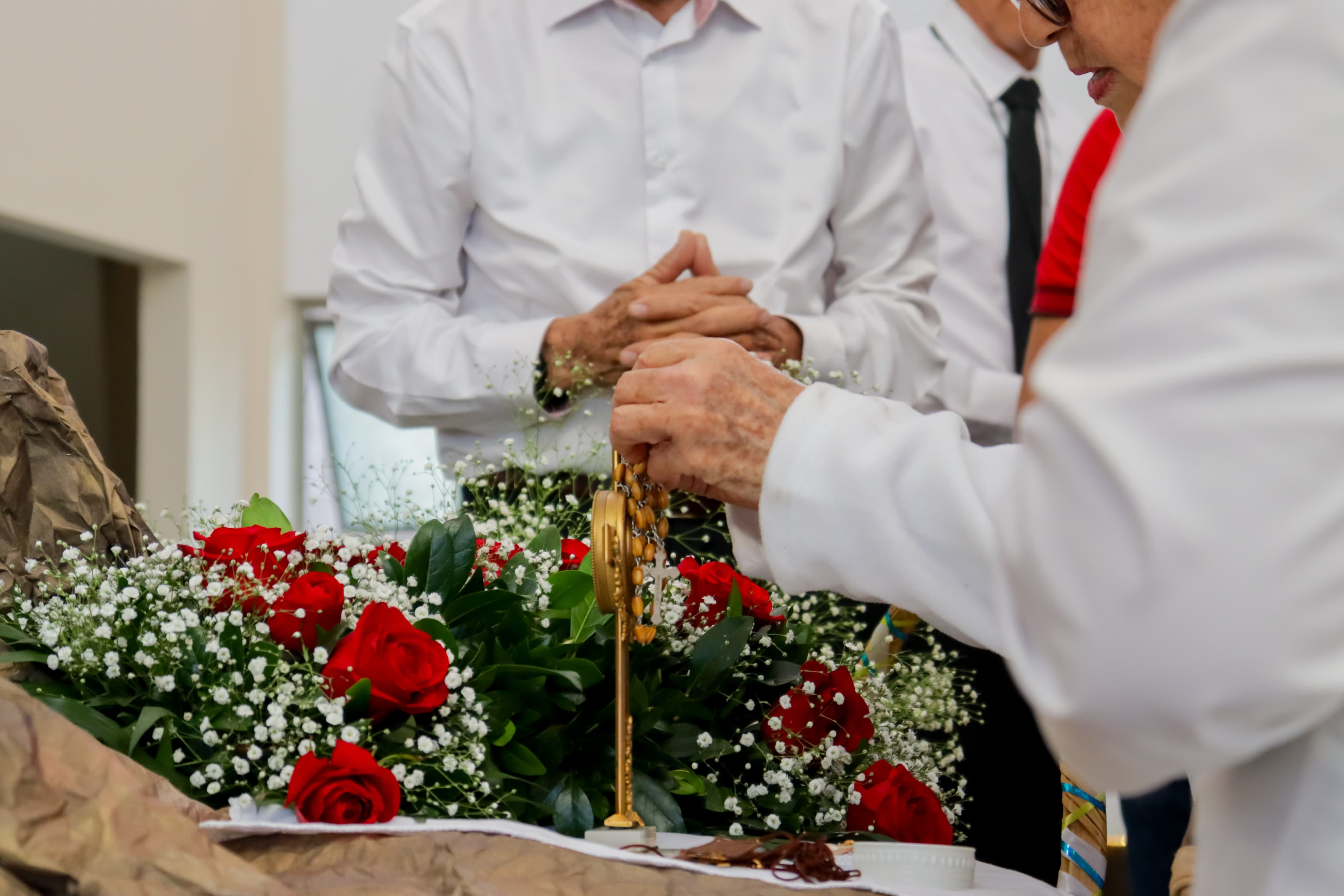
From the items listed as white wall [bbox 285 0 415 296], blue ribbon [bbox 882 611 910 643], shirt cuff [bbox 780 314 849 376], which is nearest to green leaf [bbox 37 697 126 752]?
blue ribbon [bbox 882 611 910 643]

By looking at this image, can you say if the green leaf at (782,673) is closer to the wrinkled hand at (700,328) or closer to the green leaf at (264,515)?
the green leaf at (264,515)

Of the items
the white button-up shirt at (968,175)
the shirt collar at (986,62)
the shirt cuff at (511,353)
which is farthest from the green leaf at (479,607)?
the shirt collar at (986,62)

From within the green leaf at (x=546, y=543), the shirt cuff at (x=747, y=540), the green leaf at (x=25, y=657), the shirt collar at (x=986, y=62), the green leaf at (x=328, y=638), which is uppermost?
the shirt collar at (x=986, y=62)

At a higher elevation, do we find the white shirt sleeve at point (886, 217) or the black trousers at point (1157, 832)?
the white shirt sleeve at point (886, 217)

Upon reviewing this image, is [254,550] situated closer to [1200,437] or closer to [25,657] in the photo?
[25,657]

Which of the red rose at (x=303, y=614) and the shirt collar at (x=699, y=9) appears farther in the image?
the shirt collar at (x=699, y=9)

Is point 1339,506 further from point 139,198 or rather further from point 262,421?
point 262,421

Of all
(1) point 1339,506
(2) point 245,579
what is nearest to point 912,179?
(2) point 245,579

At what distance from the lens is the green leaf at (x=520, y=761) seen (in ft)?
3.71

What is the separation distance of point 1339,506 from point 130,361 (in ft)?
22.3

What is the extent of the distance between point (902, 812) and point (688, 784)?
190 millimetres

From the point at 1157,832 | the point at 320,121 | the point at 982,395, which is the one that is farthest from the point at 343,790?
the point at 320,121

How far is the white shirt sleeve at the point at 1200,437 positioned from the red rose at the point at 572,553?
854 millimetres

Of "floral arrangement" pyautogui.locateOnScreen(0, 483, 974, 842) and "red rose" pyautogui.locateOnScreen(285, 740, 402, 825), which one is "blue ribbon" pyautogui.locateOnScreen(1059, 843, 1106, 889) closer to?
"floral arrangement" pyautogui.locateOnScreen(0, 483, 974, 842)
